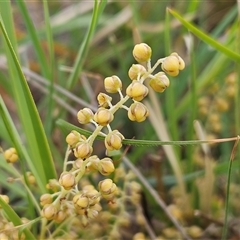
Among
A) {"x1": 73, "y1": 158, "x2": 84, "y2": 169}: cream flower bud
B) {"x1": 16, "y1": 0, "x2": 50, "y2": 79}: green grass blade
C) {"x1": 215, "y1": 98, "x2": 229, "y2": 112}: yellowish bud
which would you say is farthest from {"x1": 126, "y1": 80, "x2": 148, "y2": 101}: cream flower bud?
{"x1": 215, "y1": 98, "x2": 229, "y2": 112}: yellowish bud

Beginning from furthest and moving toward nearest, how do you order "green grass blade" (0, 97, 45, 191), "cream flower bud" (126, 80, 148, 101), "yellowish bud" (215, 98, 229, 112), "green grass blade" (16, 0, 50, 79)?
"yellowish bud" (215, 98, 229, 112), "green grass blade" (16, 0, 50, 79), "green grass blade" (0, 97, 45, 191), "cream flower bud" (126, 80, 148, 101)

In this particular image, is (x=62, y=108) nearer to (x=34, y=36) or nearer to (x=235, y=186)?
(x=34, y=36)

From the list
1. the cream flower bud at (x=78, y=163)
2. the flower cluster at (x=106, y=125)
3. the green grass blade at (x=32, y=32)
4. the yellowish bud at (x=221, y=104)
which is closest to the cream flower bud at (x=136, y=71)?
the flower cluster at (x=106, y=125)

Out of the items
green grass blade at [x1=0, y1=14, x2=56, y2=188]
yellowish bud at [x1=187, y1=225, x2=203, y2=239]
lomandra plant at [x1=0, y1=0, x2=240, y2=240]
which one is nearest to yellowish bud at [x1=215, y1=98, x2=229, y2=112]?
lomandra plant at [x1=0, y1=0, x2=240, y2=240]

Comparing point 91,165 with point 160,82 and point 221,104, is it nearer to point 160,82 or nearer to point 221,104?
point 160,82

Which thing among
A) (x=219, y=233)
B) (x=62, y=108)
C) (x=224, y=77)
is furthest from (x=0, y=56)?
(x=219, y=233)

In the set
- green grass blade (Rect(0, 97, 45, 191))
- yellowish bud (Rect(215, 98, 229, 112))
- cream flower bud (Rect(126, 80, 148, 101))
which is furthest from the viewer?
yellowish bud (Rect(215, 98, 229, 112))

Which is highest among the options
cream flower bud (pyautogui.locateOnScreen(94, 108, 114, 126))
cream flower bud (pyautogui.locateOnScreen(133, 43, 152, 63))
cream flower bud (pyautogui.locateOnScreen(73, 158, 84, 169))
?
cream flower bud (pyautogui.locateOnScreen(133, 43, 152, 63))

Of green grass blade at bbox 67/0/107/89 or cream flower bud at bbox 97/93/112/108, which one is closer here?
cream flower bud at bbox 97/93/112/108

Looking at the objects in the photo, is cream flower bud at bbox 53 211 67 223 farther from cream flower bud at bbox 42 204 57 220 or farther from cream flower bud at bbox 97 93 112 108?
cream flower bud at bbox 97 93 112 108

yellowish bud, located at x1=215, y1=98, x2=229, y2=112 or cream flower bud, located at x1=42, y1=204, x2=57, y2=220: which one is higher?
cream flower bud, located at x1=42, y1=204, x2=57, y2=220
